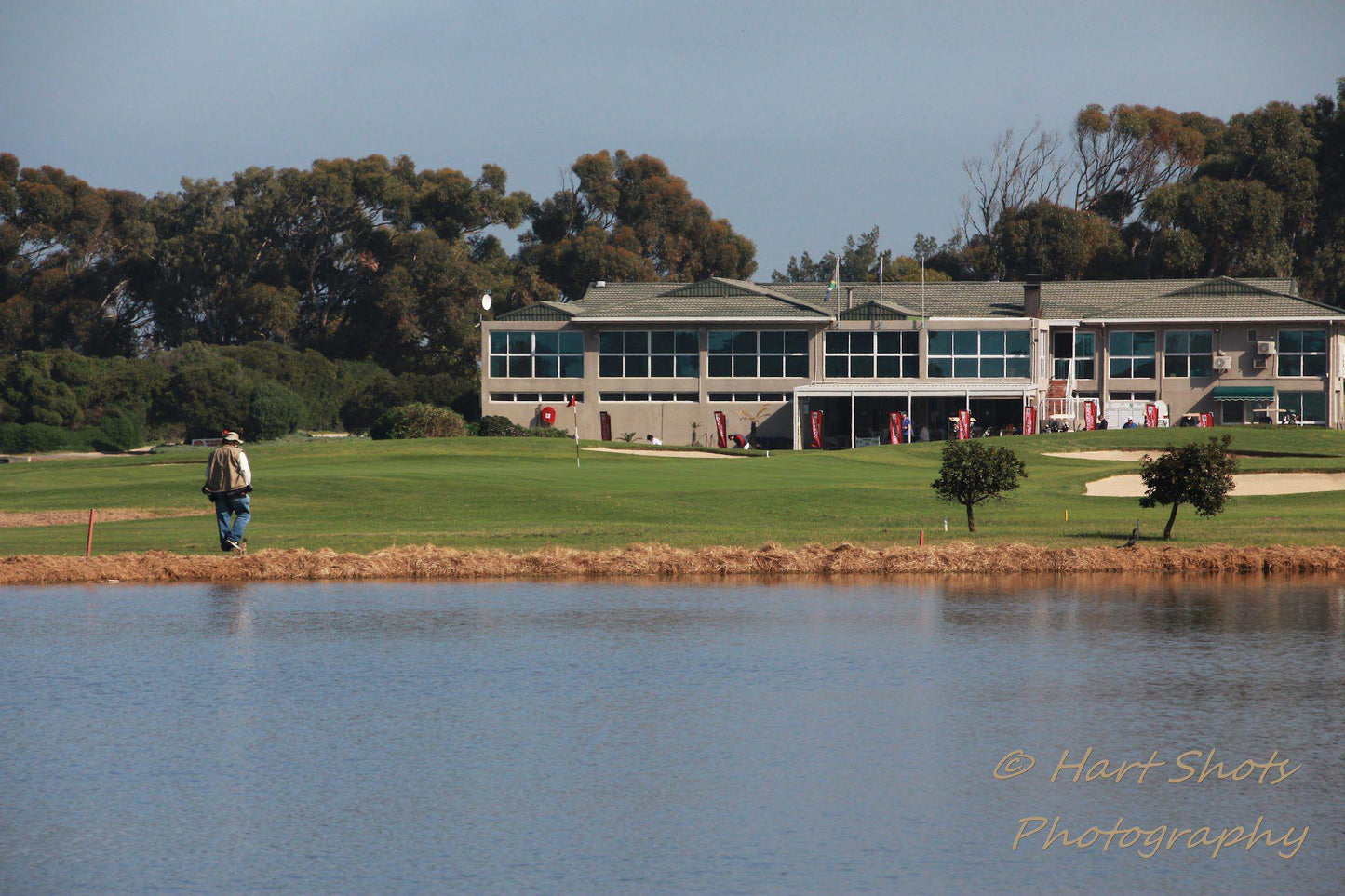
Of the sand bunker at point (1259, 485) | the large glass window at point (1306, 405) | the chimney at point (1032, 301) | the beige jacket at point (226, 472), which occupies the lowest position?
the sand bunker at point (1259, 485)

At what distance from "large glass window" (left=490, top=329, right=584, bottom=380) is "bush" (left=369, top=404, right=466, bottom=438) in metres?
7.42

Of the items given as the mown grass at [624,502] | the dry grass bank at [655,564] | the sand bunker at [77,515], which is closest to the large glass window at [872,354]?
the mown grass at [624,502]

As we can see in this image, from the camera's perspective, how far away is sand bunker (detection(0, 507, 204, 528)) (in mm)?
29375

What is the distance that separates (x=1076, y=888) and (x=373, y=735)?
5.58m

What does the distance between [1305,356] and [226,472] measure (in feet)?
193

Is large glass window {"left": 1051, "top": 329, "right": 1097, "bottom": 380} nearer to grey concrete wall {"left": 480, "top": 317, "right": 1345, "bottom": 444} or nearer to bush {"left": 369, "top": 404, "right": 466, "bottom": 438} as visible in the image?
grey concrete wall {"left": 480, "top": 317, "right": 1345, "bottom": 444}

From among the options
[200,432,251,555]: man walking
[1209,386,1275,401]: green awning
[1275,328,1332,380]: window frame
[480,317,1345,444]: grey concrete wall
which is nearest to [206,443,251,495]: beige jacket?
[200,432,251,555]: man walking

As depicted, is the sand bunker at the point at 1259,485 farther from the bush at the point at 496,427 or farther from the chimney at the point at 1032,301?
the chimney at the point at 1032,301

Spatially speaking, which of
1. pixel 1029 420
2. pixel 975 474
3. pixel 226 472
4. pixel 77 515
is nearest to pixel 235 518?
pixel 226 472

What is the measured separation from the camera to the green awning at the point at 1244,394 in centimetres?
6775

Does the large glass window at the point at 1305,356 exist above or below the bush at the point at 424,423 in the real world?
above

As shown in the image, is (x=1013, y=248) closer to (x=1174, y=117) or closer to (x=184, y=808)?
(x=1174, y=117)

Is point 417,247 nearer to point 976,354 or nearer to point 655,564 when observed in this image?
point 976,354

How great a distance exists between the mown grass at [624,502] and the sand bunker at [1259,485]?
0.73 metres
